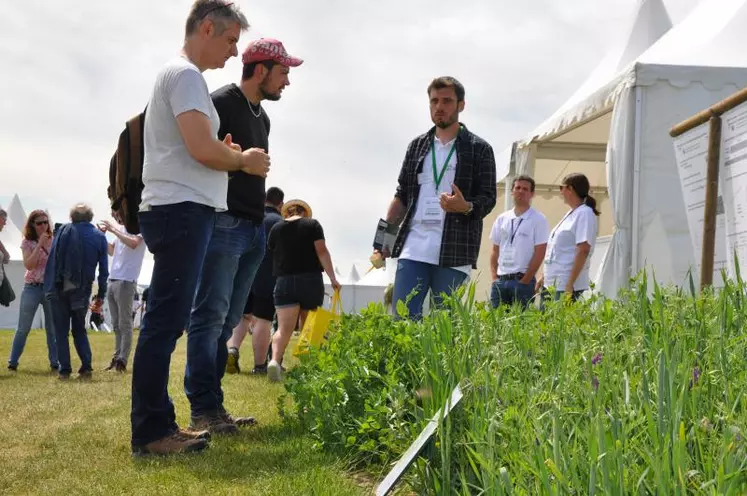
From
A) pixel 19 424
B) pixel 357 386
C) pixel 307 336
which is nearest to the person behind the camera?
pixel 357 386

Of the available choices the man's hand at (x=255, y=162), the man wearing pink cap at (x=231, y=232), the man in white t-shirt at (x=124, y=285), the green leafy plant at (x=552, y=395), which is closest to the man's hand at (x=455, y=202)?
the green leafy plant at (x=552, y=395)

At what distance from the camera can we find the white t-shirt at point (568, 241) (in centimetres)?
579

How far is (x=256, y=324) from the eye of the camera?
7738mm

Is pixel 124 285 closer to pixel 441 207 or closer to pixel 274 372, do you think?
pixel 274 372

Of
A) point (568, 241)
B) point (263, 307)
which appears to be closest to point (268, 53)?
point (568, 241)

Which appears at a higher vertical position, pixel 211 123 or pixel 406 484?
pixel 211 123

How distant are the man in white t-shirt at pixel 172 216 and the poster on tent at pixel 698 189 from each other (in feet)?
7.23

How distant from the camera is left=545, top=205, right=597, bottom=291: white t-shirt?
5.79m

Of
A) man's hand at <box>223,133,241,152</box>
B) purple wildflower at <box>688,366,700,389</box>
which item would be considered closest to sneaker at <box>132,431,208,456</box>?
man's hand at <box>223,133,241,152</box>

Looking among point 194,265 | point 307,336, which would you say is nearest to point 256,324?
point 307,336

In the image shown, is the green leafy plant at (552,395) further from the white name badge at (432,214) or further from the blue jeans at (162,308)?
the white name badge at (432,214)

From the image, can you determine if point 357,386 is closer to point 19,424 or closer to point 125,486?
point 125,486

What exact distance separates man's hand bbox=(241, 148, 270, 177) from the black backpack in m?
0.43

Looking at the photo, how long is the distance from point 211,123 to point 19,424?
6.99ft
